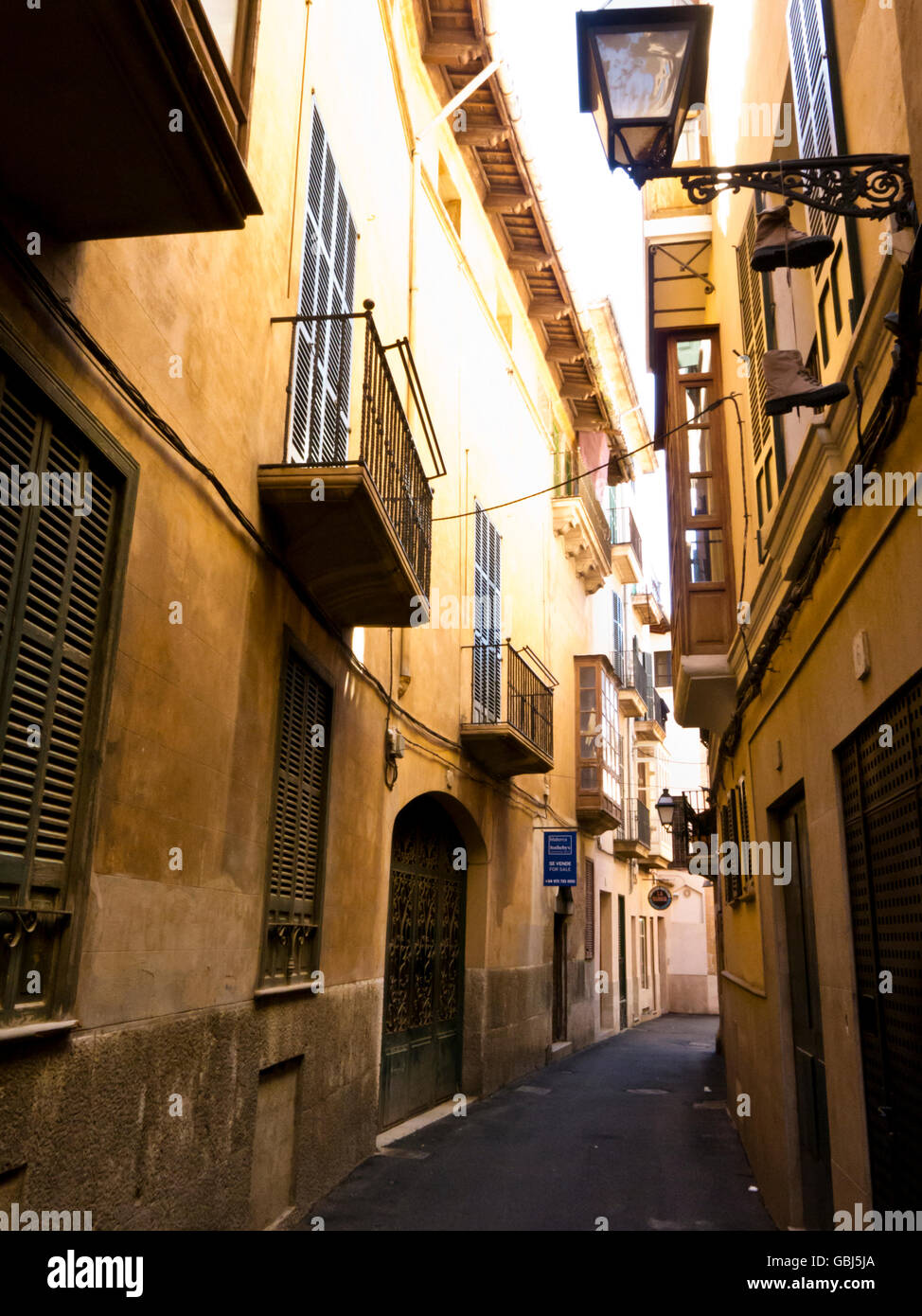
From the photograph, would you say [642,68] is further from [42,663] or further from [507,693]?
[507,693]

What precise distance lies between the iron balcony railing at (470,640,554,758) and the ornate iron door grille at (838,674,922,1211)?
848 cm

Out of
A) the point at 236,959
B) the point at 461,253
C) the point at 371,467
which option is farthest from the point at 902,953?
the point at 461,253

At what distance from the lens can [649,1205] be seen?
27.0 ft

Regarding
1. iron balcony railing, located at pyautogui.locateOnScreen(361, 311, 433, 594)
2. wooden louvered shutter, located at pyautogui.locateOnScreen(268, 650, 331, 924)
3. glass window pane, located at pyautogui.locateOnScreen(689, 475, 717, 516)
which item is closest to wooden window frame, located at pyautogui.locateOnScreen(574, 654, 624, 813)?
glass window pane, located at pyautogui.locateOnScreen(689, 475, 717, 516)

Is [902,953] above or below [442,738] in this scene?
below

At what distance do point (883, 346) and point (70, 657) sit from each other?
11.2 feet

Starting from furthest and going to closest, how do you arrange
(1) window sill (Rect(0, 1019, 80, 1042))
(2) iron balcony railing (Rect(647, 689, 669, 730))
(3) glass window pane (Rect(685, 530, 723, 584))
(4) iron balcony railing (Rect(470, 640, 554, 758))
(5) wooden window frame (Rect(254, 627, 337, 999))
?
(2) iron balcony railing (Rect(647, 689, 669, 730)) → (4) iron balcony railing (Rect(470, 640, 554, 758)) → (3) glass window pane (Rect(685, 530, 723, 584)) → (5) wooden window frame (Rect(254, 627, 337, 999)) → (1) window sill (Rect(0, 1019, 80, 1042))

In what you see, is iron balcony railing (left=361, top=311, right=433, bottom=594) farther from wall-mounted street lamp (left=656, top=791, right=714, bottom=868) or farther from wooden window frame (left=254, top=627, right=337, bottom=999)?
wall-mounted street lamp (left=656, top=791, right=714, bottom=868)

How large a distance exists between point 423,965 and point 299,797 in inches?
204

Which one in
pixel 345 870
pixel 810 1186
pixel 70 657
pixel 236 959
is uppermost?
pixel 70 657

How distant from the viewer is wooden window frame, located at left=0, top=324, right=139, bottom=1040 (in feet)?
13.0

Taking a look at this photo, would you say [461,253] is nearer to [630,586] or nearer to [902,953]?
[902,953]

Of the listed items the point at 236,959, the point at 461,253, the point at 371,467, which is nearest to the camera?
the point at 236,959

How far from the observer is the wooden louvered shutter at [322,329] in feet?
24.8
